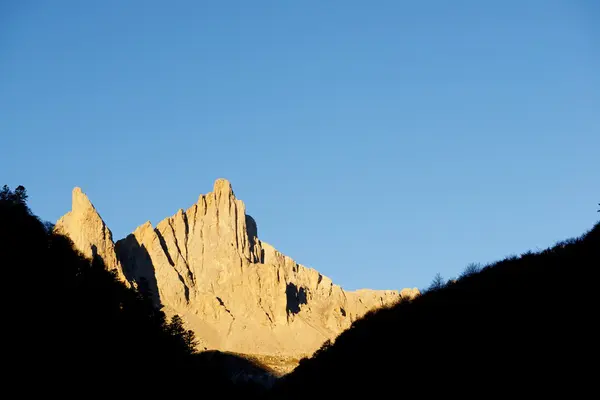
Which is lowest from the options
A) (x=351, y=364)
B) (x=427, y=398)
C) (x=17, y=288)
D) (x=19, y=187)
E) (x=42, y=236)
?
(x=427, y=398)

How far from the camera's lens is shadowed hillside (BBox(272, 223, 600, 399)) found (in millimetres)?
25250

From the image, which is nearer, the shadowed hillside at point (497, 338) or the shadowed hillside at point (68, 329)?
the shadowed hillside at point (497, 338)

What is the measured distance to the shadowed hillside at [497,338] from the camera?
25.2 m

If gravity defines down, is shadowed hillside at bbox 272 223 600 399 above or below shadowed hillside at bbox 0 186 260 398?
below

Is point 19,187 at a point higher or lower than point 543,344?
higher

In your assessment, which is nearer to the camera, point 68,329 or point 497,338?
point 497,338

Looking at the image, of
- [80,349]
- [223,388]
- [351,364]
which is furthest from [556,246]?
[223,388]

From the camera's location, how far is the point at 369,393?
38.3 m

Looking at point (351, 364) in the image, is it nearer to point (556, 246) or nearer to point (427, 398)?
point (556, 246)

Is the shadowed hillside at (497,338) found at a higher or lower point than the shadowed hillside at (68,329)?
lower

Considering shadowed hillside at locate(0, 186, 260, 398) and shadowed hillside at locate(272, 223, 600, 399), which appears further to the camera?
shadowed hillside at locate(0, 186, 260, 398)

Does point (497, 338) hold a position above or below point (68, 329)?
below

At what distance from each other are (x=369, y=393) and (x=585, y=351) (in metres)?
15.6

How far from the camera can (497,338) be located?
30094 millimetres
